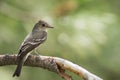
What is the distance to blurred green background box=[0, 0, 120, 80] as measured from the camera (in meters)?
4.20

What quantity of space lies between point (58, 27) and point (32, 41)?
0.80m

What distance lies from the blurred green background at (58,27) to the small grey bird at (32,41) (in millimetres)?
208

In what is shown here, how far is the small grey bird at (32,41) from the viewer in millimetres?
3057

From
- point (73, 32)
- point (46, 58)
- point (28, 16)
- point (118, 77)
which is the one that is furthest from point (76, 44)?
point (118, 77)

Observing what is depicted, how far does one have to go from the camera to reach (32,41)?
3498 mm

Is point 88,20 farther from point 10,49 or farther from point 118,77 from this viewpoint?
point 118,77

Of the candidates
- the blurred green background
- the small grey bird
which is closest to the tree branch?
the small grey bird

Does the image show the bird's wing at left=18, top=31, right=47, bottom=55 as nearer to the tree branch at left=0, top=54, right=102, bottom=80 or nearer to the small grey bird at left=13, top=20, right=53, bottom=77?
the small grey bird at left=13, top=20, right=53, bottom=77

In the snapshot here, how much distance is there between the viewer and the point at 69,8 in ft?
14.3

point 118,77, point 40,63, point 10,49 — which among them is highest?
point 40,63

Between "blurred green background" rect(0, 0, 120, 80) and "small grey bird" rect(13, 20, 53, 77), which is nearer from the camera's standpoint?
"small grey bird" rect(13, 20, 53, 77)

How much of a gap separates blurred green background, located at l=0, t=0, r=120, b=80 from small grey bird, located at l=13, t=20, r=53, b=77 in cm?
21

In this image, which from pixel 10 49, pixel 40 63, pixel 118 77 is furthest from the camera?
pixel 118 77

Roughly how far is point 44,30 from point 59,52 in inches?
26.0
